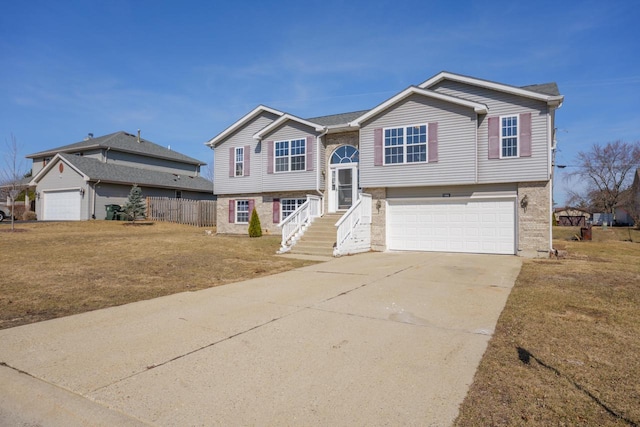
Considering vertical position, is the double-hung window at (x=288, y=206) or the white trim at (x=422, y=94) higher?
the white trim at (x=422, y=94)

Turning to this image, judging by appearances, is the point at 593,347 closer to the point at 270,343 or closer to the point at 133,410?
the point at 270,343

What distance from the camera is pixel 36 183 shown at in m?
30.4

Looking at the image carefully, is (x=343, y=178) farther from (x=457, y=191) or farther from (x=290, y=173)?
(x=457, y=191)

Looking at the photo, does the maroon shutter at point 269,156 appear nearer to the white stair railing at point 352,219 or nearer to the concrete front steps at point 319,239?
the concrete front steps at point 319,239

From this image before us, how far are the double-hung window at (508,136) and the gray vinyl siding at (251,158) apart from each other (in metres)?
11.2

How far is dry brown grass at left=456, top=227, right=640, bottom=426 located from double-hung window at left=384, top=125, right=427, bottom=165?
346 inches

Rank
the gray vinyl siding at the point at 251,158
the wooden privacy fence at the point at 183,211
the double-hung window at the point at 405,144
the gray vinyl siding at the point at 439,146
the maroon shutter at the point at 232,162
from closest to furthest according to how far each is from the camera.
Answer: the gray vinyl siding at the point at 439,146 < the double-hung window at the point at 405,144 < the gray vinyl siding at the point at 251,158 < the maroon shutter at the point at 232,162 < the wooden privacy fence at the point at 183,211

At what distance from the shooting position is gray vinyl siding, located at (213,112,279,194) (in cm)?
2094

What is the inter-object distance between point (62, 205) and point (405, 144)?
25.5 meters

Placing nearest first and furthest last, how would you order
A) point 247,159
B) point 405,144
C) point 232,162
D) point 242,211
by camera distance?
point 405,144, point 247,159, point 242,211, point 232,162

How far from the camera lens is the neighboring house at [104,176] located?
27.3m

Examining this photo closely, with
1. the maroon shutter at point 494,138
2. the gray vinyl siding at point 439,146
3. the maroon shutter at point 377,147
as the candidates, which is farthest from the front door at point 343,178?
the maroon shutter at point 494,138

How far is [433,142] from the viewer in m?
15.2

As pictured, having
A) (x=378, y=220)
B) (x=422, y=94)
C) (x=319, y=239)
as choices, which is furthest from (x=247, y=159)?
(x=422, y=94)
